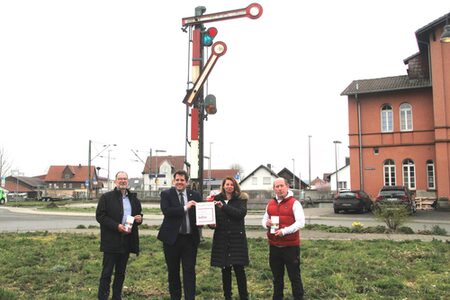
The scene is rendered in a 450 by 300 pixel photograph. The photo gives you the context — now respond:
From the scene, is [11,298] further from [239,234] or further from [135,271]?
[239,234]

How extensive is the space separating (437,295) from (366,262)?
231 centimetres

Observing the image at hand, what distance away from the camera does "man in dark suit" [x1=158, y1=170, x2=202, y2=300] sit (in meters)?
6.03

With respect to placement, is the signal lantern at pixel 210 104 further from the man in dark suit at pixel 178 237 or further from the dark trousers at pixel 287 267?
the dark trousers at pixel 287 267

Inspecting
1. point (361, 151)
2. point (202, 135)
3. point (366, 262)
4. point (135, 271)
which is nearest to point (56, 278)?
point (135, 271)

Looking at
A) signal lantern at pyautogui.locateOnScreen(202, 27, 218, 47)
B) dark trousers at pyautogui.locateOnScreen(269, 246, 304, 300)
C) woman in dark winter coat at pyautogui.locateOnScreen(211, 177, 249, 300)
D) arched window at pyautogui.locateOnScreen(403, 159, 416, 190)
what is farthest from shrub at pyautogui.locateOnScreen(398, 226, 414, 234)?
arched window at pyautogui.locateOnScreen(403, 159, 416, 190)

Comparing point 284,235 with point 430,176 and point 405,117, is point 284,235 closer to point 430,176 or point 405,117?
point 430,176

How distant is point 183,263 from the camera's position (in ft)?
20.1

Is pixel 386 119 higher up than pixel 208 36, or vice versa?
pixel 386 119

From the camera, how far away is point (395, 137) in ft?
112

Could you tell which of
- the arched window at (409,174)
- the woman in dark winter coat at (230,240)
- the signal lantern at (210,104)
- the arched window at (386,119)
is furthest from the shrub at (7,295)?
the arched window at (386,119)

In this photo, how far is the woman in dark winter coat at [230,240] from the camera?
6098mm

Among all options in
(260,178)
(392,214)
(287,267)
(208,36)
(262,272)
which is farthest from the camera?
(260,178)

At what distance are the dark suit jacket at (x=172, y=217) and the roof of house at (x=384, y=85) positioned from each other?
100ft

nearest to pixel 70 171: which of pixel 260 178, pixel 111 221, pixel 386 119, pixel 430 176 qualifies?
pixel 260 178
